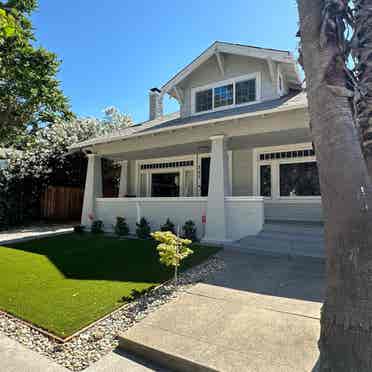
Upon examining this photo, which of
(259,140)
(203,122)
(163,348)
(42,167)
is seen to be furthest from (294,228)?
(42,167)

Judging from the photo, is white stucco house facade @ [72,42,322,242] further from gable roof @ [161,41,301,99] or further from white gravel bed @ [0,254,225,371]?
white gravel bed @ [0,254,225,371]

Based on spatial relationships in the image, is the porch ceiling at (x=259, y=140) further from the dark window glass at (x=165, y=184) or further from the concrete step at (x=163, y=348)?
Answer: the concrete step at (x=163, y=348)

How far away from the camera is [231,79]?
10.5 meters

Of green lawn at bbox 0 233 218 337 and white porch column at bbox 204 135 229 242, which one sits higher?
white porch column at bbox 204 135 229 242

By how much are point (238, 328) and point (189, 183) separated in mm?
9268

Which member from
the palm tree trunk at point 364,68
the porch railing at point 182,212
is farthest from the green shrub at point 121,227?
the palm tree trunk at point 364,68

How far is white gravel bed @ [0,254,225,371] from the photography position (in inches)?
114

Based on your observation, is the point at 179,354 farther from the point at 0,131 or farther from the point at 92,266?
the point at 0,131

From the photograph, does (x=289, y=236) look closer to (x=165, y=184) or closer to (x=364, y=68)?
(x=364, y=68)

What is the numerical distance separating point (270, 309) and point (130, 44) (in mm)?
12440

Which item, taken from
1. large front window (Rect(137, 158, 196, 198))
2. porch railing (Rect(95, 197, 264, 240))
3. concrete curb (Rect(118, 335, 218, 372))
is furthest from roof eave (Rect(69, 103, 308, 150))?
concrete curb (Rect(118, 335, 218, 372))

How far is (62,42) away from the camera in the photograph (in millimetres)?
15305

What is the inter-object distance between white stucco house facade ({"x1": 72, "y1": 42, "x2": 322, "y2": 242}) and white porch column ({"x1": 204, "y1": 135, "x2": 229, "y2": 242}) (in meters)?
0.03

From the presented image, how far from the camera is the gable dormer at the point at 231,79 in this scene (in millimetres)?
9570
